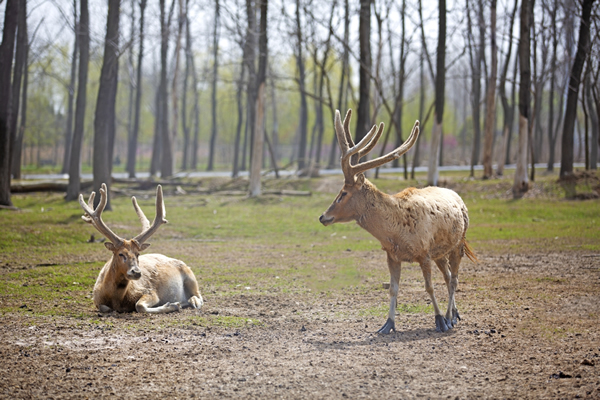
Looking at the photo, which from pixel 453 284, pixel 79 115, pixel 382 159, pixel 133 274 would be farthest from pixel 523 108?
pixel 133 274

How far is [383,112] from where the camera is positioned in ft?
200

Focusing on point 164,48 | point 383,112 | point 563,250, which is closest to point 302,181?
point 164,48

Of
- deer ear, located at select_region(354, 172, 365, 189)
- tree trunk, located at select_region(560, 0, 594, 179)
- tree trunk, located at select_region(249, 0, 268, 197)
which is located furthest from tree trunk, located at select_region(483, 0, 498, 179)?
deer ear, located at select_region(354, 172, 365, 189)

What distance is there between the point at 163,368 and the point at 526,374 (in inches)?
141

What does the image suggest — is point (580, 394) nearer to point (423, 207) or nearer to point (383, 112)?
point (423, 207)

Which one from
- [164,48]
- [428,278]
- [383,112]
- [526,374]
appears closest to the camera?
[526,374]

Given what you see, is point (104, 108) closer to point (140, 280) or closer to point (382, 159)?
point (140, 280)

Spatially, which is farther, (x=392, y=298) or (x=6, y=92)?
(x=6, y=92)

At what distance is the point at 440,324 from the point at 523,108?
57.5ft

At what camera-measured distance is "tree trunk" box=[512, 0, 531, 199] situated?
21781 millimetres

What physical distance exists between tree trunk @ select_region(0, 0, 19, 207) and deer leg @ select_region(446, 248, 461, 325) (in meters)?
15.1

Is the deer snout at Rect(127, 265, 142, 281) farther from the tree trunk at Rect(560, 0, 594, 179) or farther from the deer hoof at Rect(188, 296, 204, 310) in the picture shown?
the tree trunk at Rect(560, 0, 594, 179)

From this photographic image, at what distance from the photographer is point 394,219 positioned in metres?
7.12

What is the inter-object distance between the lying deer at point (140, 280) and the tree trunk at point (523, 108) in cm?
1634
